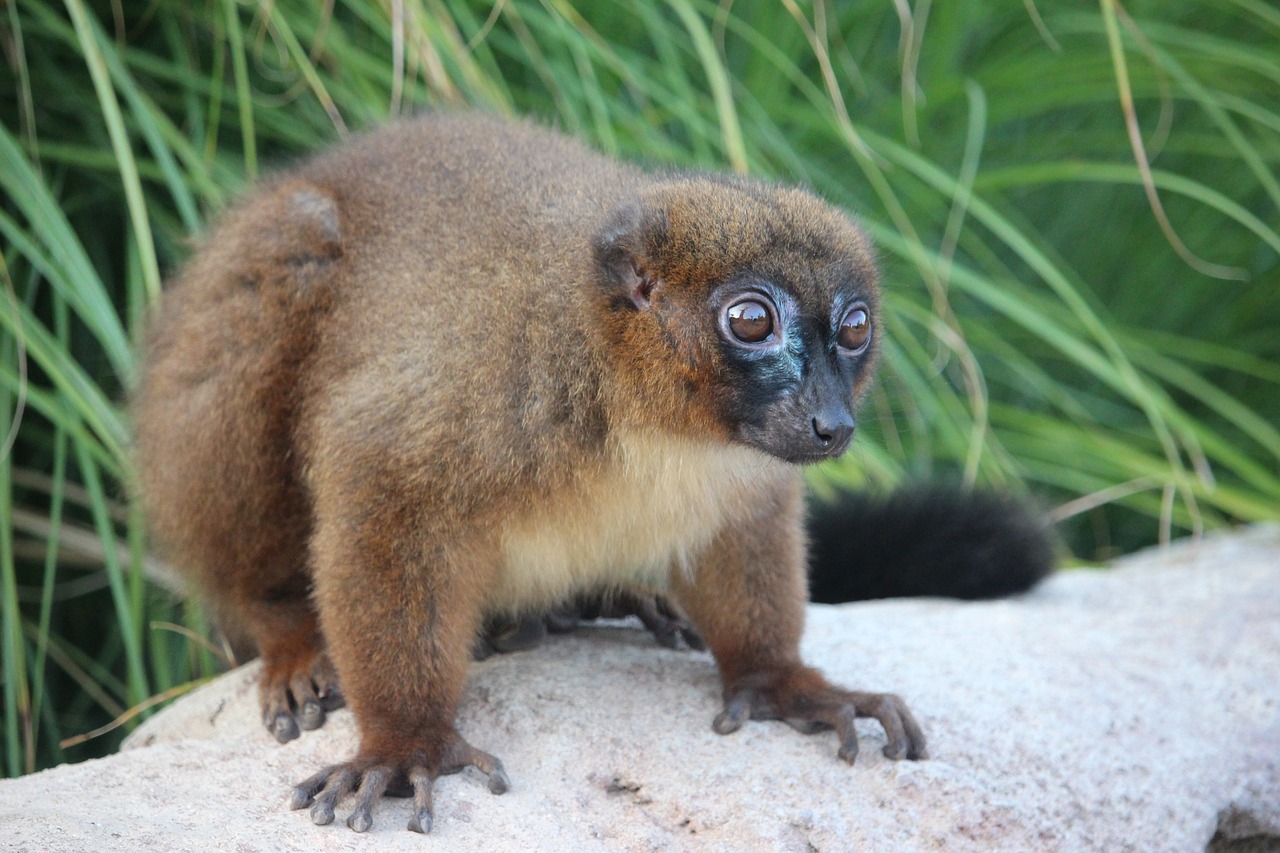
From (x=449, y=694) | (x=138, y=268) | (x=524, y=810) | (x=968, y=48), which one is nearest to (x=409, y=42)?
(x=138, y=268)

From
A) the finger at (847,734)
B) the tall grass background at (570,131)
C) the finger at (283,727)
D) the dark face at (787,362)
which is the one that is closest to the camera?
the dark face at (787,362)

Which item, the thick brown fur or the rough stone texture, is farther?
the thick brown fur

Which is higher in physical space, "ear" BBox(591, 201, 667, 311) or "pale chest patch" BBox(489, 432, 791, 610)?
"ear" BBox(591, 201, 667, 311)

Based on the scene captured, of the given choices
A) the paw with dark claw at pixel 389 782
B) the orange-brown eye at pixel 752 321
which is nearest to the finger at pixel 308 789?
the paw with dark claw at pixel 389 782

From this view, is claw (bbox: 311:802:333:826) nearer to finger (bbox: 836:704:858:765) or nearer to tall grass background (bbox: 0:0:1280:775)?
finger (bbox: 836:704:858:765)

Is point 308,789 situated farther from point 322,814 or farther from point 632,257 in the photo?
point 632,257

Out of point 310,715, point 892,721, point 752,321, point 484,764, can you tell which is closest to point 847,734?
point 892,721

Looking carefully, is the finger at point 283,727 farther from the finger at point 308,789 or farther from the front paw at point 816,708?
the front paw at point 816,708

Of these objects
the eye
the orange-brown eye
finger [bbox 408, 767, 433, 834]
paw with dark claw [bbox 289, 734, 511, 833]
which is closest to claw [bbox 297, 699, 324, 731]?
paw with dark claw [bbox 289, 734, 511, 833]
